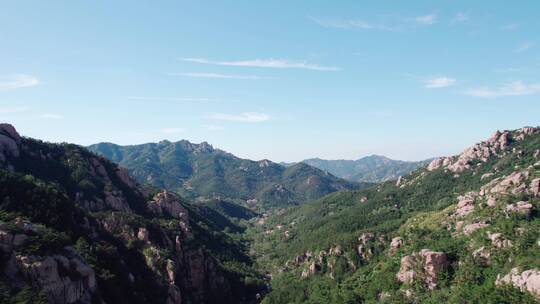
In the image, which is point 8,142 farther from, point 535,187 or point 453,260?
point 535,187

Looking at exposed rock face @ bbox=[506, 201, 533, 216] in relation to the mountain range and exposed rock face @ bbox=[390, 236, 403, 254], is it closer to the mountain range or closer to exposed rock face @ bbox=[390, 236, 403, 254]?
the mountain range

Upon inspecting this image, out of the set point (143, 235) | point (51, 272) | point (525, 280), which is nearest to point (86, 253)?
point (51, 272)

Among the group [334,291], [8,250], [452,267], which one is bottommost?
[334,291]

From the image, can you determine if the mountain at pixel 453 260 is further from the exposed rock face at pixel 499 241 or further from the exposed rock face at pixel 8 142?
the exposed rock face at pixel 8 142

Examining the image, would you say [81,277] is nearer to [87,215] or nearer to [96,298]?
[96,298]

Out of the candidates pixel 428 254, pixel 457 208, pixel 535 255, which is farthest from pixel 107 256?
pixel 457 208

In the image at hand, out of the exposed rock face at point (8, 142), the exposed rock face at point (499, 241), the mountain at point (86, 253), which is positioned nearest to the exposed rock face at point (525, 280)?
the exposed rock face at point (499, 241)
